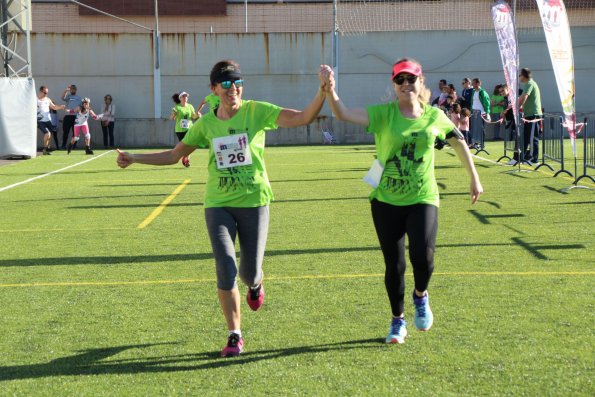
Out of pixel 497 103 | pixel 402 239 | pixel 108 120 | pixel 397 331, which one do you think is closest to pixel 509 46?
pixel 497 103

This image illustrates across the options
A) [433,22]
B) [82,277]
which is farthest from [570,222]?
[433,22]

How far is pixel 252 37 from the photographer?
38500mm

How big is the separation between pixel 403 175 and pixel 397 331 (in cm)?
99

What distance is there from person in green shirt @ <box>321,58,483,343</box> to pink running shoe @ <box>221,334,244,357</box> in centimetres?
95

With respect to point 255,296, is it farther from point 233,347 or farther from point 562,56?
point 562,56

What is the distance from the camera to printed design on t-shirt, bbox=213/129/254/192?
682 centimetres

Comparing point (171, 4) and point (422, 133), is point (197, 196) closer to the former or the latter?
point (422, 133)

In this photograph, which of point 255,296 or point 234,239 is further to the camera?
point 255,296

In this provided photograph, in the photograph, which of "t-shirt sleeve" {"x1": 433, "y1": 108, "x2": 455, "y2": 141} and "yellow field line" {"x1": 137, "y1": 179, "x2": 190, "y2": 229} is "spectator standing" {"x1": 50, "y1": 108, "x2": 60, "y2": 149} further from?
"t-shirt sleeve" {"x1": 433, "y1": 108, "x2": 455, "y2": 141}

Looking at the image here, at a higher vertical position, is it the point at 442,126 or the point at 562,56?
the point at 562,56

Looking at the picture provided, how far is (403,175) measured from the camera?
677 centimetres

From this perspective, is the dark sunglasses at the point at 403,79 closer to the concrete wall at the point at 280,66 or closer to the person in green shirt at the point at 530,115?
the person in green shirt at the point at 530,115

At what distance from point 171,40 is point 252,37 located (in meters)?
2.86

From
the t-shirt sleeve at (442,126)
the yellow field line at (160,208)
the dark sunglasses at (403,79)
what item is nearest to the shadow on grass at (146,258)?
the yellow field line at (160,208)
